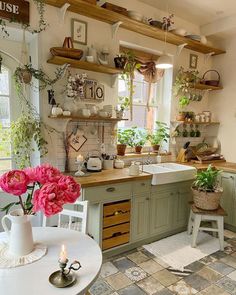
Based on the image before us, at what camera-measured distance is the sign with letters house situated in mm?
2203

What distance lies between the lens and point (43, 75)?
2.51 meters

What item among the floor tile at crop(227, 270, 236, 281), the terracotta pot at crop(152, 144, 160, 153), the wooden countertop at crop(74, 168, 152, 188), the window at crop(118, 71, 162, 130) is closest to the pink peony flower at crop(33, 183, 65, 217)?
the wooden countertop at crop(74, 168, 152, 188)

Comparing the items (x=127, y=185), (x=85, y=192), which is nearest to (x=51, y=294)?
(x=85, y=192)

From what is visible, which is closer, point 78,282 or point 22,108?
point 78,282

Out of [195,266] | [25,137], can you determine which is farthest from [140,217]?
[25,137]

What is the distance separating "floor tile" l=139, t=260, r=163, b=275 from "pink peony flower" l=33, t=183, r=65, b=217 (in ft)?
5.43

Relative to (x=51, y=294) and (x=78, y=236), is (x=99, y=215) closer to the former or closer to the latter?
(x=78, y=236)

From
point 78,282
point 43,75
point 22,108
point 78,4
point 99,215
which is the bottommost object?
point 99,215

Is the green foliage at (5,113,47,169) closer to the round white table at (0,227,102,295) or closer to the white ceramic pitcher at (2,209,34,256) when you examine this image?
the round white table at (0,227,102,295)

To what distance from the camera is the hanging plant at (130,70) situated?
312 centimetres

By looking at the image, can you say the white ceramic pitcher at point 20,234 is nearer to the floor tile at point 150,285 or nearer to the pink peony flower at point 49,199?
the pink peony flower at point 49,199

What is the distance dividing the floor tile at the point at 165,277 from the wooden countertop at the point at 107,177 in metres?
0.94

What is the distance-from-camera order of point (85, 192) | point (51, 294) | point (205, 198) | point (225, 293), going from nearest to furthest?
point (51, 294) → point (225, 293) → point (85, 192) → point (205, 198)

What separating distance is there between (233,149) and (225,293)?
2.34m
